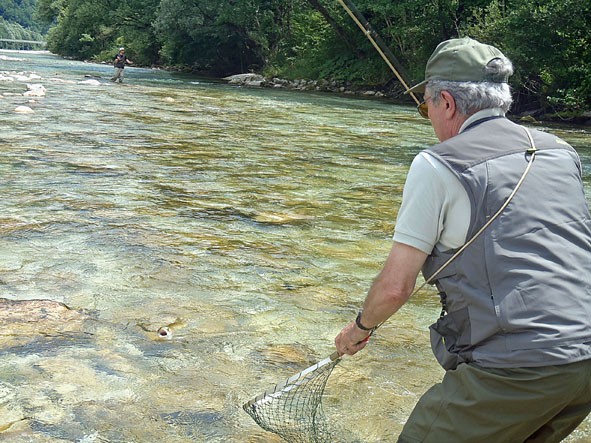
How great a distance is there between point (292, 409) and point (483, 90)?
1573 mm

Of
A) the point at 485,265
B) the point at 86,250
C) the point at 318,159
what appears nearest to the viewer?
the point at 485,265

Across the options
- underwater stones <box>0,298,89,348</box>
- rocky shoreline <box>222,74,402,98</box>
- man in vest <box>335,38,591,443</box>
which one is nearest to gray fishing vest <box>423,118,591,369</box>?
man in vest <box>335,38,591,443</box>

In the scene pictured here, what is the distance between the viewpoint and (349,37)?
3469 centimetres

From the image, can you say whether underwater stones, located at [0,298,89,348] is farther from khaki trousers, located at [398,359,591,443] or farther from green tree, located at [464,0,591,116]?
green tree, located at [464,0,591,116]

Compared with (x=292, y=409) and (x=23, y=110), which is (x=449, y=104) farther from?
(x=23, y=110)

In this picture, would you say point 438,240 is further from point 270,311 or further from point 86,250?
point 86,250

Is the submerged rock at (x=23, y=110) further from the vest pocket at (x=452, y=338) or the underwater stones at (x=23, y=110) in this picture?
the vest pocket at (x=452, y=338)

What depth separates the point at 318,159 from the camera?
37.6 feet

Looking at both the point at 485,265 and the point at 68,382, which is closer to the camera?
the point at 485,265

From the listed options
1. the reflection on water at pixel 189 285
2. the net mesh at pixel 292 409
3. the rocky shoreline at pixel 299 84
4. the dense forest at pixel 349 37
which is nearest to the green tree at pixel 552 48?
the dense forest at pixel 349 37

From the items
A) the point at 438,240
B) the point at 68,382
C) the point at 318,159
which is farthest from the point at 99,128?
the point at 438,240

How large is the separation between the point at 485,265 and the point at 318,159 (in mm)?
9385

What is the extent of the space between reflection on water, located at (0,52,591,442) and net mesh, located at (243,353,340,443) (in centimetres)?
12

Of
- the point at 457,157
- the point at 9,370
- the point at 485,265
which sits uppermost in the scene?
the point at 457,157
